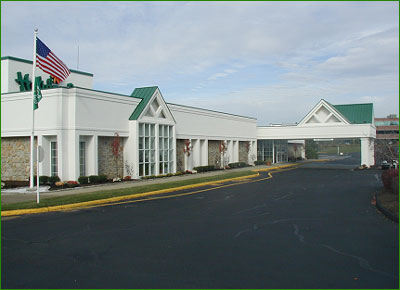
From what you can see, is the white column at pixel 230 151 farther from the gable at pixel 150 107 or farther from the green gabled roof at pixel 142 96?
the green gabled roof at pixel 142 96

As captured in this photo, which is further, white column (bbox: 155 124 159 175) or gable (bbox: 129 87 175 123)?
white column (bbox: 155 124 159 175)

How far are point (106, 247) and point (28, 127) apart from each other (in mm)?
16409

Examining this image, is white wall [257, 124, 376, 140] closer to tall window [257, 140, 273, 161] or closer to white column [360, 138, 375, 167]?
white column [360, 138, 375, 167]

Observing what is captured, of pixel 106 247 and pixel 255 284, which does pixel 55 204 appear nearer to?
pixel 106 247

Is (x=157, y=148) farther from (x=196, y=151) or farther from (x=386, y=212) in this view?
(x=386, y=212)

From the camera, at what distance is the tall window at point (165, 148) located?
2833 cm

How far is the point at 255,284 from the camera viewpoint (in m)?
6.05

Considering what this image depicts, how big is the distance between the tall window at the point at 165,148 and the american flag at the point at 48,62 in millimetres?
9211

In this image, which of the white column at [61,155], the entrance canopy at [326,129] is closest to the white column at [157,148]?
the white column at [61,155]

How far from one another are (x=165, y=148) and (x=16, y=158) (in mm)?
9989

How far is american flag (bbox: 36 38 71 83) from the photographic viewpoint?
18.8 m

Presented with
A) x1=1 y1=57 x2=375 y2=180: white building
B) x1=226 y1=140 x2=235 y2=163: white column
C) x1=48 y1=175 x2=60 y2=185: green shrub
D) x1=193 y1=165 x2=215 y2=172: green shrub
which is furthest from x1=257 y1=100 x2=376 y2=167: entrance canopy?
x1=48 y1=175 x2=60 y2=185: green shrub

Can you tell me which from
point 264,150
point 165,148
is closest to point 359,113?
point 264,150

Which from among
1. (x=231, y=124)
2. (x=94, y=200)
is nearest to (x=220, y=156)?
(x=231, y=124)
